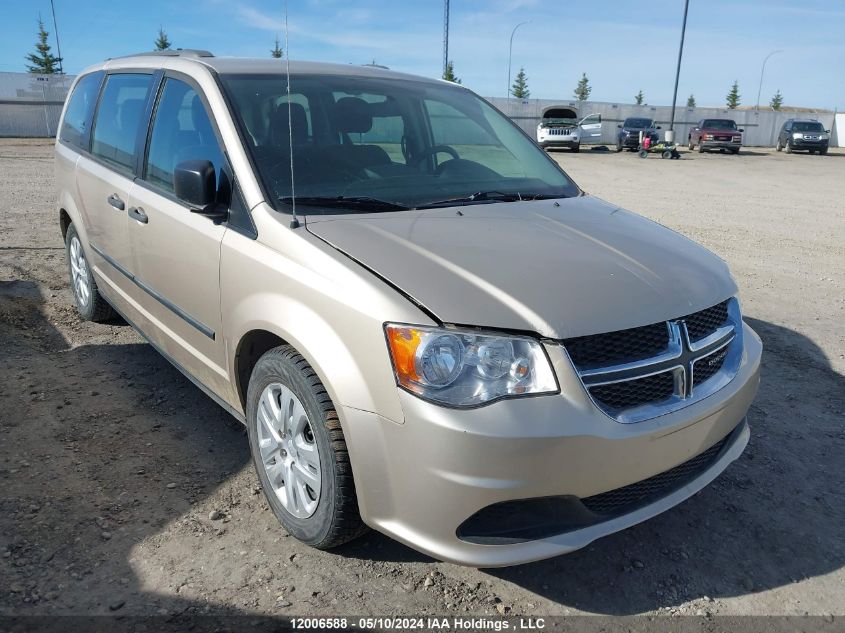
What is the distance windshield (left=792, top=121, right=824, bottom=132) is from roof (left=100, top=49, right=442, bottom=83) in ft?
121

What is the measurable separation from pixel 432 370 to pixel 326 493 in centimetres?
67

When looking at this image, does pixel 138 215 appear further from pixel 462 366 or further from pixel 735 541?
pixel 735 541

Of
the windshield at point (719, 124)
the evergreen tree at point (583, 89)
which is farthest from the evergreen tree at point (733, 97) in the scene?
the windshield at point (719, 124)

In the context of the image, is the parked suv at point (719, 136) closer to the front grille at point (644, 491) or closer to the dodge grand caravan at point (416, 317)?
the dodge grand caravan at point (416, 317)

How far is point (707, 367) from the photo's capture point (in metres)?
2.56

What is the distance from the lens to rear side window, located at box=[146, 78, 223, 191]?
123 inches

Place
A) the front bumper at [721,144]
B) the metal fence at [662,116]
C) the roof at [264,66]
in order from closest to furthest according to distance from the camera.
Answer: the roof at [264,66] → the front bumper at [721,144] → the metal fence at [662,116]

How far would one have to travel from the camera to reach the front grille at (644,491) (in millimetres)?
Result: 2297

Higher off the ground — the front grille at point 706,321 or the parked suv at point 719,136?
the parked suv at point 719,136

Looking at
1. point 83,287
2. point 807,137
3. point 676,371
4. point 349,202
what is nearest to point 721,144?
point 807,137

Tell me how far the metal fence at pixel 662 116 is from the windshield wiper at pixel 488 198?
38431 millimetres

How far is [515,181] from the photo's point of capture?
3.51 metres

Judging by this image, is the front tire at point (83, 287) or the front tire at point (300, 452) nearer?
the front tire at point (300, 452)

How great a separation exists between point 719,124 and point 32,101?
32.0m
